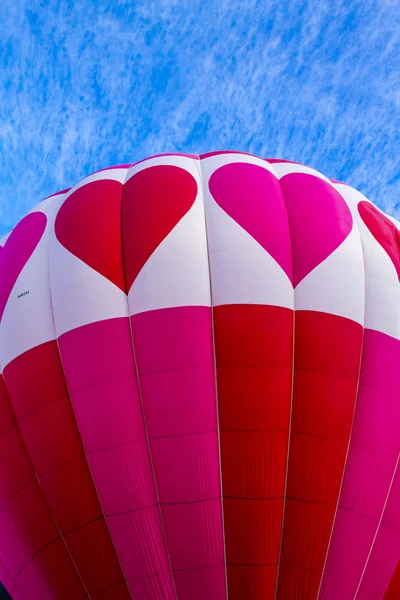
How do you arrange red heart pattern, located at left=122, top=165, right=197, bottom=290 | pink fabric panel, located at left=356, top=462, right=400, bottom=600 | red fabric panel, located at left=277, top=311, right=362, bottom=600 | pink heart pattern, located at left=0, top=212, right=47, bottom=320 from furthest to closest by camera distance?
pink heart pattern, located at left=0, top=212, right=47, bottom=320, red heart pattern, located at left=122, top=165, right=197, bottom=290, pink fabric panel, located at left=356, top=462, right=400, bottom=600, red fabric panel, located at left=277, top=311, right=362, bottom=600

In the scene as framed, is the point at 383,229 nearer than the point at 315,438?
No

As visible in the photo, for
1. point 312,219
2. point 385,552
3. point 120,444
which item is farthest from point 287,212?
point 385,552

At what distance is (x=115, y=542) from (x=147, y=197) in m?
3.11

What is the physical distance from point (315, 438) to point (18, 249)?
3.43 meters

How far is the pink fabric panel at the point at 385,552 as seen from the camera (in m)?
4.61

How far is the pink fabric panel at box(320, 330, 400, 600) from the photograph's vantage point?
15.0ft

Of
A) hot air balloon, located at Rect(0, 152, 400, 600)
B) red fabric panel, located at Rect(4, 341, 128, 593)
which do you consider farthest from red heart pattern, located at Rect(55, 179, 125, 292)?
red fabric panel, located at Rect(4, 341, 128, 593)

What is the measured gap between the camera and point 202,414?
457 cm

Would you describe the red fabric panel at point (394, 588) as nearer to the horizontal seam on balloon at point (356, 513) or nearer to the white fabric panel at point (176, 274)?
the horizontal seam on balloon at point (356, 513)

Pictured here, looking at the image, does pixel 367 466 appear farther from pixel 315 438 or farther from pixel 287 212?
pixel 287 212

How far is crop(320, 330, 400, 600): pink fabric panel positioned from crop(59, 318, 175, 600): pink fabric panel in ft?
4.63

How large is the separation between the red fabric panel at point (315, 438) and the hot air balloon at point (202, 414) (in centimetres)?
1

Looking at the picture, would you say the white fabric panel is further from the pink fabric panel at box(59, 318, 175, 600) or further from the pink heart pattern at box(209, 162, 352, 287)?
Result: the pink heart pattern at box(209, 162, 352, 287)

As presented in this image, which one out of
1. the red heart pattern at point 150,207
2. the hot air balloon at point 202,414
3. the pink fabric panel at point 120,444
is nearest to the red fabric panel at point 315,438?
the hot air balloon at point 202,414
